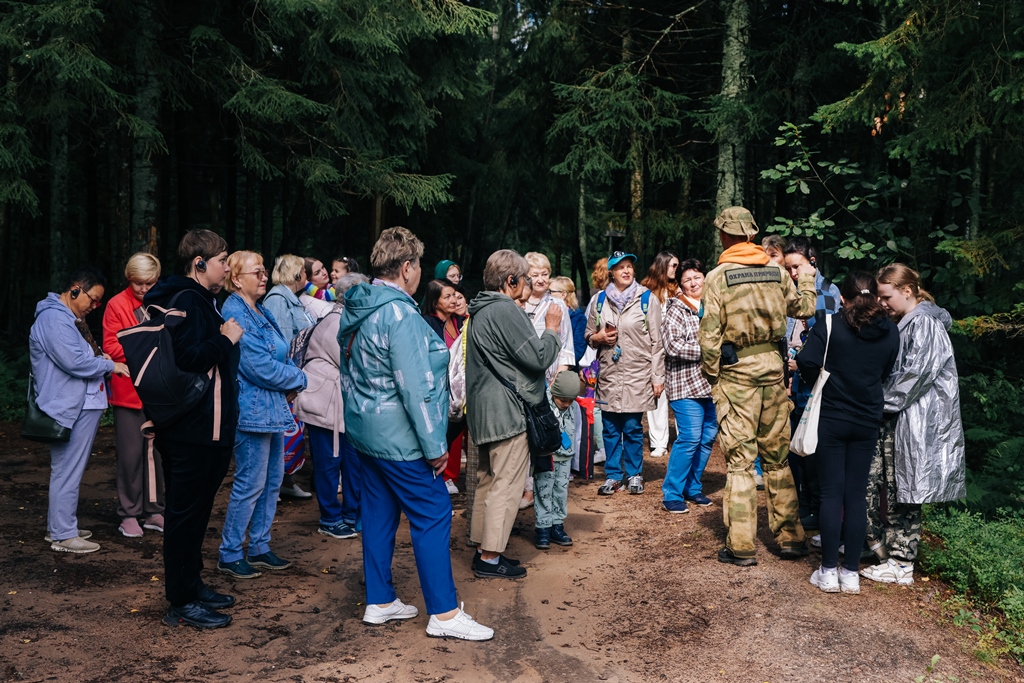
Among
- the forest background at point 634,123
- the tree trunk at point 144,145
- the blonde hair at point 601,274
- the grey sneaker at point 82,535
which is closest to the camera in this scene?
the grey sneaker at point 82,535

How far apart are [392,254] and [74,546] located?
3554 mm

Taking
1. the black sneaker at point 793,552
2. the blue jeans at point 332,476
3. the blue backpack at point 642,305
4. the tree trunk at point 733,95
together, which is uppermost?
the tree trunk at point 733,95

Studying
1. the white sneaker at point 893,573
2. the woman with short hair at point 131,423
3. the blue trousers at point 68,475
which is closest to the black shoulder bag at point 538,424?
the white sneaker at point 893,573

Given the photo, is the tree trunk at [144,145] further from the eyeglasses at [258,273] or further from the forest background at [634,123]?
the eyeglasses at [258,273]

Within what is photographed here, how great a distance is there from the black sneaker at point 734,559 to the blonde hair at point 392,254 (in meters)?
3.15

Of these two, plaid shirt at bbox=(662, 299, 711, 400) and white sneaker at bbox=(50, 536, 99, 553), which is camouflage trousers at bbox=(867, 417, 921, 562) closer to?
plaid shirt at bbox=(662, 299, 711, 400)

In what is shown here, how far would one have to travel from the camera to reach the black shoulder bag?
222 inches

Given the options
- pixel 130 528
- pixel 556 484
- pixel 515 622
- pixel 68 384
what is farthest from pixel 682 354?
pixel 68 384

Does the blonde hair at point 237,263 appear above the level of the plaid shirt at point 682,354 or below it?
above

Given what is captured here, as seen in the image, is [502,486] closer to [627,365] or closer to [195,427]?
[195,427]

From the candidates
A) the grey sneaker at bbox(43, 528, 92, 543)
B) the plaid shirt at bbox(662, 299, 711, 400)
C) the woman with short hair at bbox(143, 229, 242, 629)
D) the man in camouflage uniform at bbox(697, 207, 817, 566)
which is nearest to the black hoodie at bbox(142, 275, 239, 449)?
the woman with short hair at bbox(143, 229, 242, 629)

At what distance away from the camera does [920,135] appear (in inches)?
302

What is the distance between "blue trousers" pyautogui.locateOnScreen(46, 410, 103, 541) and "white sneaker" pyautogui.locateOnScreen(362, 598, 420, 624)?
2.70m

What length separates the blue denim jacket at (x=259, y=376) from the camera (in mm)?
5523
